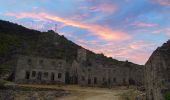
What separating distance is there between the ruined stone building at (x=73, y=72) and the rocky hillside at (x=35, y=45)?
18.3 metres

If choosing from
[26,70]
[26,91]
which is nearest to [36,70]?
[26,70]

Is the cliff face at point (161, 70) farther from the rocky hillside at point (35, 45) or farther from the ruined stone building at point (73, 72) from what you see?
the rocky hillside at point (35, 45)

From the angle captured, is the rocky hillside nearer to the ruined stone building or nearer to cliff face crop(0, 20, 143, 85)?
cliff face crop(0, 20, 143, 85)

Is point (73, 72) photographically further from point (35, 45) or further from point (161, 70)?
point (35, 45)

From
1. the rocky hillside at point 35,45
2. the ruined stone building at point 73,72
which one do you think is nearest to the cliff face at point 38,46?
the rocky hillside at point 35,45

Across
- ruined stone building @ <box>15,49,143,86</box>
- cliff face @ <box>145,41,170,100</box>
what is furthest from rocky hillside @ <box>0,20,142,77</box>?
cliff face @ <box>145,41,170,100</box>

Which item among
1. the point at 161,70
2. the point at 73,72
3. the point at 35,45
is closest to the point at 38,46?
the point at 35,45

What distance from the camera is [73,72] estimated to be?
70.2 m

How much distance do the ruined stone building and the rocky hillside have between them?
60.2 ft

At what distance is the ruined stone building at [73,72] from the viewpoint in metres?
59.0

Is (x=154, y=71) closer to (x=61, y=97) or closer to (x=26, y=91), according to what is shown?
(x=61, y=97)

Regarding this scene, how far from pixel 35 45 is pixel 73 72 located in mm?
55363

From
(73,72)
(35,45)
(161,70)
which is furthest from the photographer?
(35,45)

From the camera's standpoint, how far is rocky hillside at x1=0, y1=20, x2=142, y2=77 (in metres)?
102
